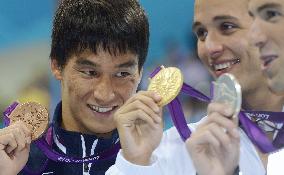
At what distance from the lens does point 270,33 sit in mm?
1430

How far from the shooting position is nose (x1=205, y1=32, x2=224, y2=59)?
5.48ft

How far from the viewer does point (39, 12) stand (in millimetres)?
2822

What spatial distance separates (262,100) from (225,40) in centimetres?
23

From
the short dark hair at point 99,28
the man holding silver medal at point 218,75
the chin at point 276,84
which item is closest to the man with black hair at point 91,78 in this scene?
the short dark hair at point 99,28

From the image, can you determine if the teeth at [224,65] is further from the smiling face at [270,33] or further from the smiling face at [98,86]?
the smiling face at [98,86]

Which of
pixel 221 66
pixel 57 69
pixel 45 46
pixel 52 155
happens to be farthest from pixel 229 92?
pixel 45 46

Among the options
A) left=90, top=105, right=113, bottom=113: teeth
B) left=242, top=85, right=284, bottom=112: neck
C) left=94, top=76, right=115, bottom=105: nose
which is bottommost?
left=90, top=105, right=113, bottom=113: teeth

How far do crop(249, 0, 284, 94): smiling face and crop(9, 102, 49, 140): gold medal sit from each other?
0.75 meters

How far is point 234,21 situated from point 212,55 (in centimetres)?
13

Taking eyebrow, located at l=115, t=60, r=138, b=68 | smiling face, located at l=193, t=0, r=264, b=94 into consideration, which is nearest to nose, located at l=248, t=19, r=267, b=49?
smiling face, located at l=193, t=0, r=264, b=94

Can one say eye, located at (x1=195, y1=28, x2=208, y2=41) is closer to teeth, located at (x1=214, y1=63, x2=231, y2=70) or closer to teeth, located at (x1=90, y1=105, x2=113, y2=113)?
teeth, located at (x1=214, y1=63, x2=231, y2=70)

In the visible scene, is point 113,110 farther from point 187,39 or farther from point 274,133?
point 187,39

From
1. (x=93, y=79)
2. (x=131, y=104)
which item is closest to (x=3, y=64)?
(x=93, y=79)

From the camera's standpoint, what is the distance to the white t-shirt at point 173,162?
61.7 inches
